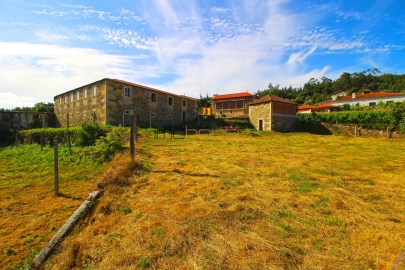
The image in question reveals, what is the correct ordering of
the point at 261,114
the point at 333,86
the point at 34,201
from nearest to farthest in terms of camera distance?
the point at 34,201 → the point at 261,114 → the point at 333,86

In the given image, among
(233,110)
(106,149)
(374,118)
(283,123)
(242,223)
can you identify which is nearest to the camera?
(242,223)

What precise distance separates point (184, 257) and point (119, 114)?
22479 millimetres

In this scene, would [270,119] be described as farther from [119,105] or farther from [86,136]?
[86,136]

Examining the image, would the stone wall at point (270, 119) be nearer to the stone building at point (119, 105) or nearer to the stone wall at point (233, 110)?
the stone wall at point (233, 110)

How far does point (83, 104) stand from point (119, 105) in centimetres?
608

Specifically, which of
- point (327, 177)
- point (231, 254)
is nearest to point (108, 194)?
point (231, 254)

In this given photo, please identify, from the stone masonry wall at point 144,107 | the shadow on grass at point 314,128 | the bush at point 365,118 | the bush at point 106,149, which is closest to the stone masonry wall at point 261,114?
the shadow on grass at point 314,128

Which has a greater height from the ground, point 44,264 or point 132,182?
point 132,182

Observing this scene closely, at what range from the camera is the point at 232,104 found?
4322cm

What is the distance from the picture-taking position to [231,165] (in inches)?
399

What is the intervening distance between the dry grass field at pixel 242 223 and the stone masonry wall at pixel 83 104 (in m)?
17.8

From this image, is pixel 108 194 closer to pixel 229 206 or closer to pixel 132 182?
pixel 132 182

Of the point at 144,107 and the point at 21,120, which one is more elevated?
the point at 144,107

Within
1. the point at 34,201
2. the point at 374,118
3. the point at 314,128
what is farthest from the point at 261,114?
the point at 34,201
